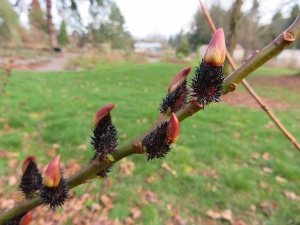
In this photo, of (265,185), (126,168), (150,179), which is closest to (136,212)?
(150,179)

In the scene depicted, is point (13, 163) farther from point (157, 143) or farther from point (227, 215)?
point (157, 143)

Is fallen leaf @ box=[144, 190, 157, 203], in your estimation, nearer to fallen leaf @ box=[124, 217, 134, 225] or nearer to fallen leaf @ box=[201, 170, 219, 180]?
fallen leaf @ box=[124, 217, 134, 225]

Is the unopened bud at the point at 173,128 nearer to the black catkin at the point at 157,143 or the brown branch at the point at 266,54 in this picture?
the black catkin at the point at 157,143

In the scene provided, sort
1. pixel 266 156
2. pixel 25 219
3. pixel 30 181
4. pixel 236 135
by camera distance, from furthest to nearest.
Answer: pixel 236 135, pixel 266 156, pixel 30 181, pixel 25 219

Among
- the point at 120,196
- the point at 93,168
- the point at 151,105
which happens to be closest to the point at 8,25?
the point at 151,105

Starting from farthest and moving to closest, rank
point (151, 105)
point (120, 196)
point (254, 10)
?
point (254, 10), point (151, 105), point (120, 196)

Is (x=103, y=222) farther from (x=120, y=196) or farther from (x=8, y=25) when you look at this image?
(x=8, y=25)
